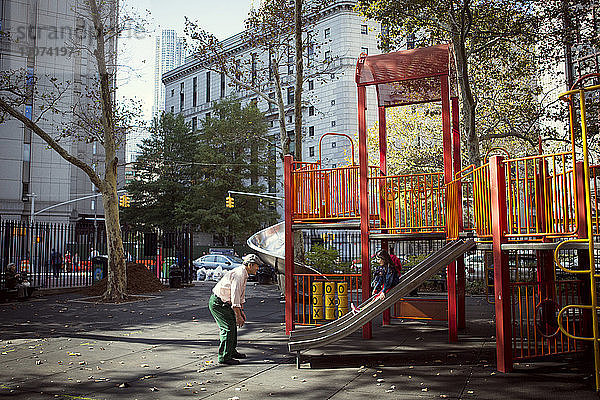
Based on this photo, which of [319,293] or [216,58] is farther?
[216,58]

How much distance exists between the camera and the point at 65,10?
144 ft

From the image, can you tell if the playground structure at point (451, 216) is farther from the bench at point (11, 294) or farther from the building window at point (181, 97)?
the building window at point (181, 97)

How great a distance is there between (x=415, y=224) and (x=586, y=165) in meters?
4.58

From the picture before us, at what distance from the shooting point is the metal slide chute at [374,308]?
9.73 meters

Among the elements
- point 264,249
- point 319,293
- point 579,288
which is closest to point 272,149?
point 264,249

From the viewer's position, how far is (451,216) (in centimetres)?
1119

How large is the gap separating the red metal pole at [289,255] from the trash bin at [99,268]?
16.6 m

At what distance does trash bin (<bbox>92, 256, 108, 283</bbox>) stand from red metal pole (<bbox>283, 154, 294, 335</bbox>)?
54.6 feet

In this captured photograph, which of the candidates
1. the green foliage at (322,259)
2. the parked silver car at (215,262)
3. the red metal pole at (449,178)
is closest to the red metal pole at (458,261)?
the red metal pole at (449,178)

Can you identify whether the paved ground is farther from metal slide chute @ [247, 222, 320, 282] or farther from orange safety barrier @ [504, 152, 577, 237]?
metal slide chute @ [247, 222, 320, 282]

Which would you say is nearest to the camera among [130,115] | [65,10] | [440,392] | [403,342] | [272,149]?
[440,392]

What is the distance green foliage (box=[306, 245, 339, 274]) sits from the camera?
82.1ft

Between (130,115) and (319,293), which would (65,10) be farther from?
(319,293)

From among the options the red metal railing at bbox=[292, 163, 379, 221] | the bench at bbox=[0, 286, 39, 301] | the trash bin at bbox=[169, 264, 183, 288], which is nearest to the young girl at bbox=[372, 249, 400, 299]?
the red metal railing at bbox=[292, 163, 379, 221]
